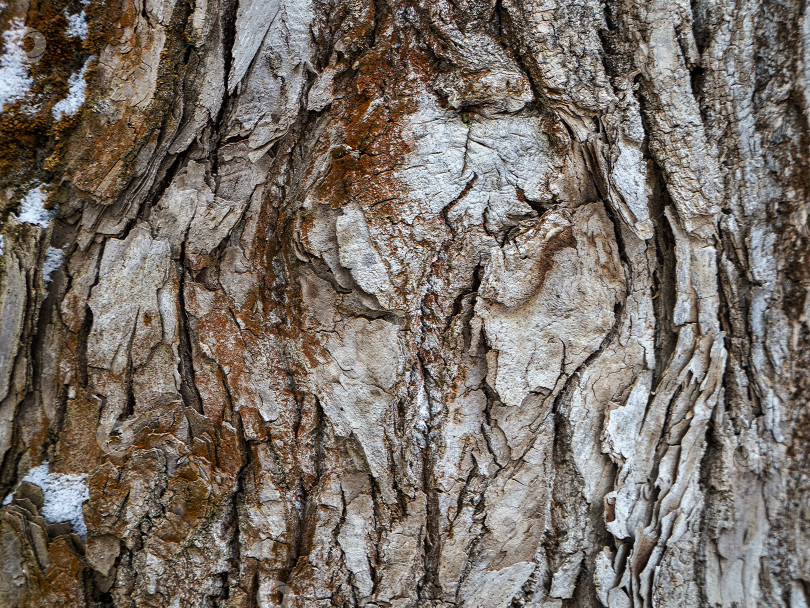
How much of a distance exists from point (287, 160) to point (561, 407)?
106cm

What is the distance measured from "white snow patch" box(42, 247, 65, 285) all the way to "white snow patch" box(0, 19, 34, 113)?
0.39m

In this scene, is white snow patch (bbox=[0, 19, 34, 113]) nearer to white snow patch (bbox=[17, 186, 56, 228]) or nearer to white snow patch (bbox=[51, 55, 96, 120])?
white snow patch (bbox=[51, 55, 96, 120])

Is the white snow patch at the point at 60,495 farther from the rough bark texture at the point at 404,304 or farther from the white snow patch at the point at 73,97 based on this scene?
the white snow patch at the point at 73,97

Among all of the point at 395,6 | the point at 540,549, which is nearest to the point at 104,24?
the point at 395,6

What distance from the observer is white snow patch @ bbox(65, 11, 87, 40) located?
1.28 m

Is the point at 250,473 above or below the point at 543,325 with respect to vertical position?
below

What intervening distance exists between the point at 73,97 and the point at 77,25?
19 cm

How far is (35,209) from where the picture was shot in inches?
52.0

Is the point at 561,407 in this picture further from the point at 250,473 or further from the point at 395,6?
the point at 395,6

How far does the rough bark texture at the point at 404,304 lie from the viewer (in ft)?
4.24

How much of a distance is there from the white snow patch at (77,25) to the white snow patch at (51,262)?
0.58 m

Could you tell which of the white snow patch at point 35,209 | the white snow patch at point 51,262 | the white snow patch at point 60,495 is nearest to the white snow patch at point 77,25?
the white snow patch at point 35,209

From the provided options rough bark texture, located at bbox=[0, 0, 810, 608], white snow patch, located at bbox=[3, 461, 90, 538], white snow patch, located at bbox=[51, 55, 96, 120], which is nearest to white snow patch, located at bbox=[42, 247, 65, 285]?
rough bark texture, located at bbox=[0, 0, 810, 608]

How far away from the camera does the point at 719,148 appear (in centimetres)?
132
